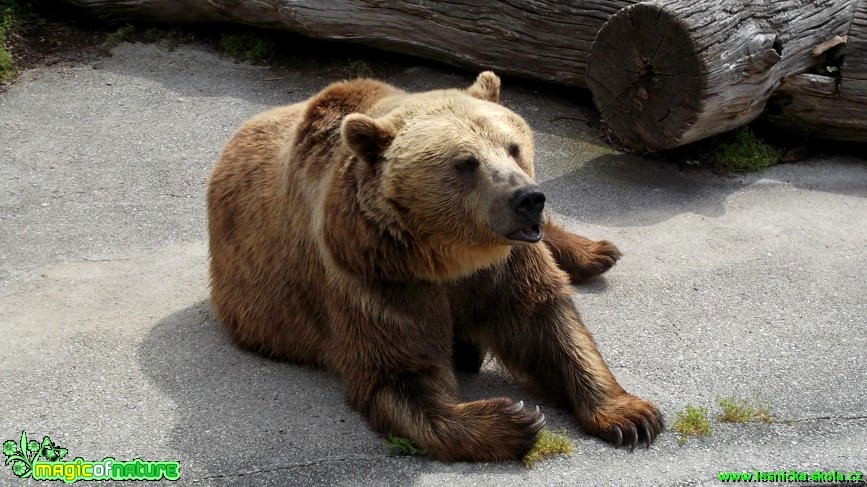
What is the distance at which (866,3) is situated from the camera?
24.2 feet

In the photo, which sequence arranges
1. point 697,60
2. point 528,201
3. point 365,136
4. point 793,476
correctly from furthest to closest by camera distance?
point 697,60 → point 365,136 → point 793,476 → point 528,201

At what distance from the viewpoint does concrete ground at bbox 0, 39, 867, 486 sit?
4.29 meters

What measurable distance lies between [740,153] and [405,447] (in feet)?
14.8

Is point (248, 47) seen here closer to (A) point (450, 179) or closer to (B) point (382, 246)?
(B) point (382, 246)

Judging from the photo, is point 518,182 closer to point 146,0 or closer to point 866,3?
point 866,3

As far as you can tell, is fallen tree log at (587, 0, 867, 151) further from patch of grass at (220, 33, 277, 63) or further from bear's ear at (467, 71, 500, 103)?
patch of grass at (220, 33, 277, 63)

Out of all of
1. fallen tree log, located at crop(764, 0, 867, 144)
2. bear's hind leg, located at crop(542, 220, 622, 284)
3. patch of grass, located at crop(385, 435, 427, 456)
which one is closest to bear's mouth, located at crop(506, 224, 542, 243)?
patch of grass, located at crop(385, 435, 427, 456)

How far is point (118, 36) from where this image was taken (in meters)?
9.44

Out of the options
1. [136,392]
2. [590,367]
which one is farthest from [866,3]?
[136,392]

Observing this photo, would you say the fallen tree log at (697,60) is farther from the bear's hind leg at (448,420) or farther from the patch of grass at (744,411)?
the bear's hind leg at (448,420)

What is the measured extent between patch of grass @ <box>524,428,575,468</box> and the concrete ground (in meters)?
0.05

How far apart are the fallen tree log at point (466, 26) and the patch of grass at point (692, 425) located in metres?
3.93

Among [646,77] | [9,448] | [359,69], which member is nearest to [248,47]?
[359,69]

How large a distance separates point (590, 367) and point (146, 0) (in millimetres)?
6703
